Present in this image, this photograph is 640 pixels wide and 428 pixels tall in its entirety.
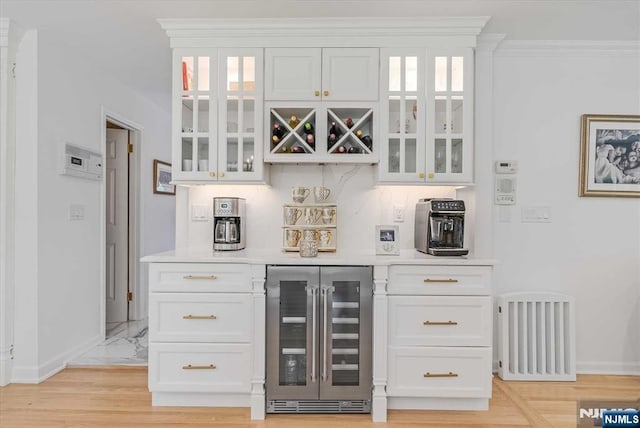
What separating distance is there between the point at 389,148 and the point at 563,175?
1.41 meters

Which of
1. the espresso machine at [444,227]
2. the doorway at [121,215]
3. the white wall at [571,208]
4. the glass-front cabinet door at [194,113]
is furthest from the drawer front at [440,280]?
the doorway at [121,215]

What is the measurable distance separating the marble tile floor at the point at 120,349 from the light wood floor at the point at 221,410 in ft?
0.83

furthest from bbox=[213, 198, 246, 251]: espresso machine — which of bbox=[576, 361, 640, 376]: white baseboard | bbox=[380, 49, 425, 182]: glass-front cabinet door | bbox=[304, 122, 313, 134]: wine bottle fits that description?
bbox=[576, 361, 640, 376]: white baseboard

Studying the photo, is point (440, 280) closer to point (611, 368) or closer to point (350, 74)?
point (350, 74)

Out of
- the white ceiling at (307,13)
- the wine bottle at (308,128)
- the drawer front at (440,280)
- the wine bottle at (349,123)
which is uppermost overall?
the white ceiling at (307,13)

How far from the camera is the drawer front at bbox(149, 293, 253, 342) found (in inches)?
96.4

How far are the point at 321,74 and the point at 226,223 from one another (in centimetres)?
120

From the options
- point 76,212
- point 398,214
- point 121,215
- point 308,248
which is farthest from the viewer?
point 121,215

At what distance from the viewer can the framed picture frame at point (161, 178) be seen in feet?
15.1

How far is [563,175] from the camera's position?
3.02 metres

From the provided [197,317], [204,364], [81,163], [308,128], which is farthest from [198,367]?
[81,163]

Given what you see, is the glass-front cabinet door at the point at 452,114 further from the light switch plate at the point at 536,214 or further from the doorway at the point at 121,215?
the doorway at the point at 121,215

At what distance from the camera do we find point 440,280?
243cm

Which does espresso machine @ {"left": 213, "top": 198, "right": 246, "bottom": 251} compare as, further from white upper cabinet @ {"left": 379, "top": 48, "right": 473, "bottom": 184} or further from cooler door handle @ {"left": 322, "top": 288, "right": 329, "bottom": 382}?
white upper cabinet @ {"left": 379, "top": 48, "right": 473, "bottom": 184}
